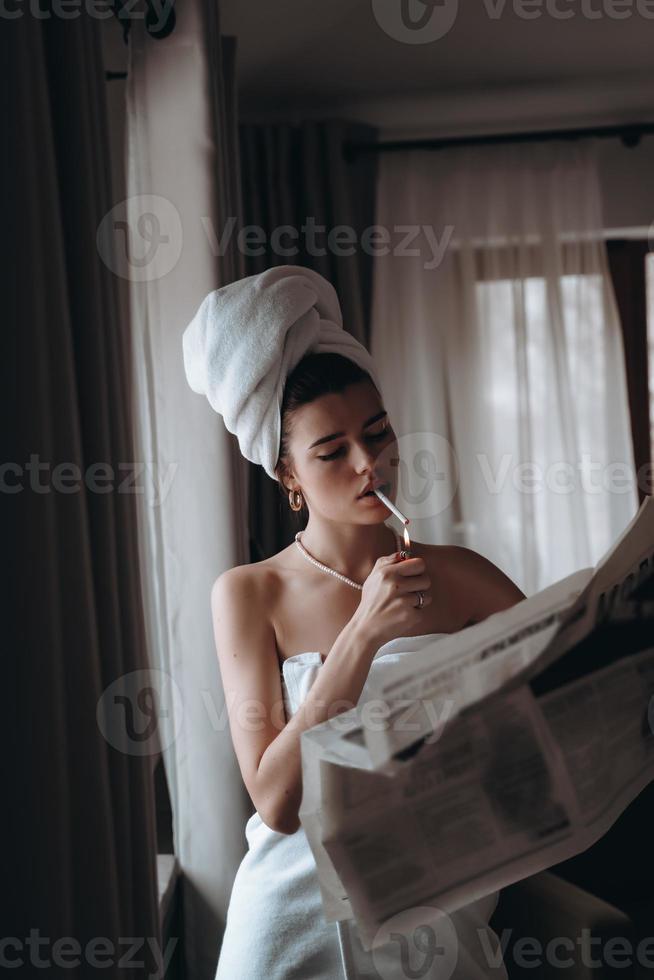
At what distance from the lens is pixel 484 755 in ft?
2.35

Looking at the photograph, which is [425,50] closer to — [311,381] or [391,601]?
[311,381]

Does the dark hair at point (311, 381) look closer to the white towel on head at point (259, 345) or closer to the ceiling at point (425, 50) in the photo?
the white towel on head at point (259, 345)

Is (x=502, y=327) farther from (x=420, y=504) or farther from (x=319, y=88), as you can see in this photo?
(x=319, y=88)

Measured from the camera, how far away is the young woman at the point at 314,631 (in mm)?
961

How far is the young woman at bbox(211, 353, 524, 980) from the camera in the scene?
961 millimetres

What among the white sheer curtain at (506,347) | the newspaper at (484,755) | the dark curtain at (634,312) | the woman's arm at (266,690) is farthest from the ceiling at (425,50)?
the newspaper at (484,755)

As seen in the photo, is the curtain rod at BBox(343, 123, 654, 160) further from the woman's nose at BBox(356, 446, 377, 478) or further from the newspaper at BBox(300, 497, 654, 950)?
the newspaper at BBox(300, 497, 654, 950)

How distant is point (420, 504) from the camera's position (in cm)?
302

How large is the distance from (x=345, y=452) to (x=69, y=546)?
421 millimetres

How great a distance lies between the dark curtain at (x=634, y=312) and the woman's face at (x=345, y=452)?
2.44m

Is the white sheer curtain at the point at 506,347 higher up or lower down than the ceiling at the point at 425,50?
lower down

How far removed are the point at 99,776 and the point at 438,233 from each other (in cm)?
266

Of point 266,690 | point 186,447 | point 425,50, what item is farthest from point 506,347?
point 266,690

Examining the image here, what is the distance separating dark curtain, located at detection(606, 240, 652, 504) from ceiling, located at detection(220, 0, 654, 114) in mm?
610
